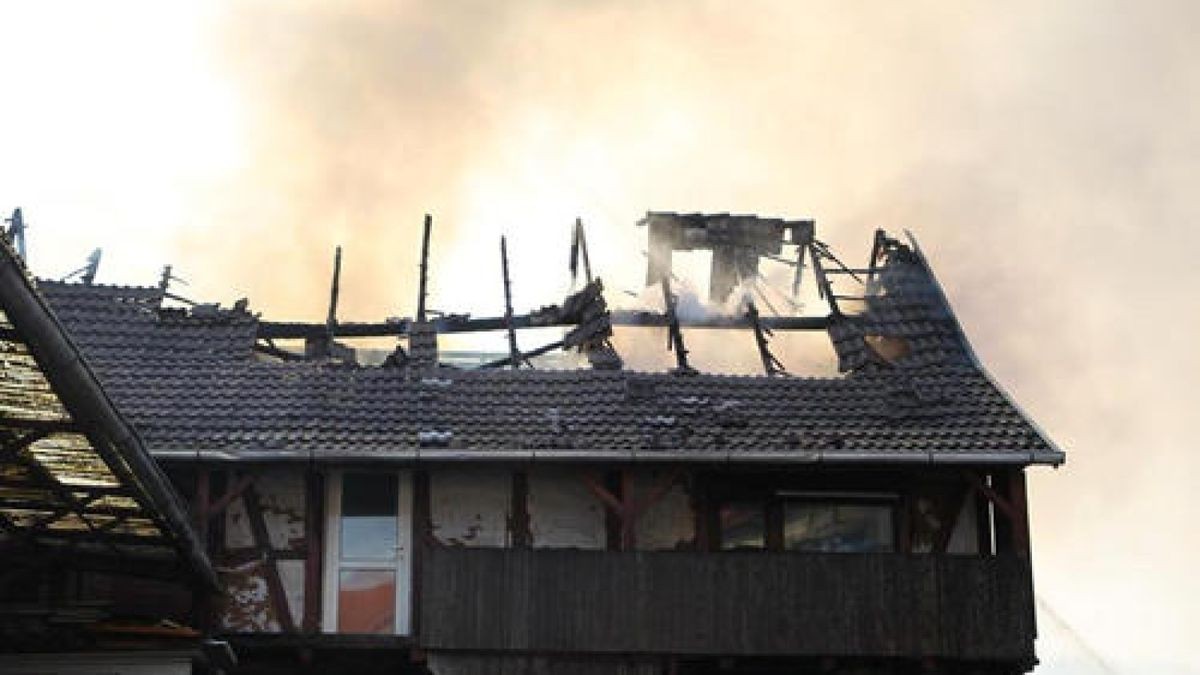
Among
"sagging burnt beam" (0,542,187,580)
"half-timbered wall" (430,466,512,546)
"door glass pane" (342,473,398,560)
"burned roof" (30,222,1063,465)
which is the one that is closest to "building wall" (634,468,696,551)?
"burned roof" (30,222,1063,465)

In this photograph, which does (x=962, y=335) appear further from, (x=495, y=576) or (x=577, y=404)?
(x=495, y=576)

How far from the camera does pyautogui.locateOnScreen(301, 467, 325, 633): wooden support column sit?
1922 centimetres

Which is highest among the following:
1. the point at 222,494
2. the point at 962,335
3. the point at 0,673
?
the point at 962,335

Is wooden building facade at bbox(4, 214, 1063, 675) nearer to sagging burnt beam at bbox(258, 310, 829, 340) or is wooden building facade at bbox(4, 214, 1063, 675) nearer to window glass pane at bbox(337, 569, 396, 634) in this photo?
window glass pane at bbox(337, 569, 396, 634)

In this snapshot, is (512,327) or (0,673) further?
(512,327)

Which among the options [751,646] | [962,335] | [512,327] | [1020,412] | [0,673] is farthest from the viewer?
[512,327]

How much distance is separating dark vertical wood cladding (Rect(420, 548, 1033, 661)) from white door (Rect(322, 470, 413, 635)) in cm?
68

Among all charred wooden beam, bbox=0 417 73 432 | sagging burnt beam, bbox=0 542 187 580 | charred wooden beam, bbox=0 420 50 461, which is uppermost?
charred wooden beam, bbox=0 417 73 432

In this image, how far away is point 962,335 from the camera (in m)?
22.4

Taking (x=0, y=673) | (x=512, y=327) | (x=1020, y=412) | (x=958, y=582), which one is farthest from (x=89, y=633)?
(x=1020, y=412)

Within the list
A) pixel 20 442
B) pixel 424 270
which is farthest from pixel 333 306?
pixel 20 442

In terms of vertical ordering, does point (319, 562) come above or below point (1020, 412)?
below

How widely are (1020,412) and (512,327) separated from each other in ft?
25.0

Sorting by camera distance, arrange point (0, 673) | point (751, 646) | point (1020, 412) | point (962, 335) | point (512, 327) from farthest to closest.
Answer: point (512, 327) → point (962, 335) → point (1020, 412) → point (751, 646) → point (0, 673)
